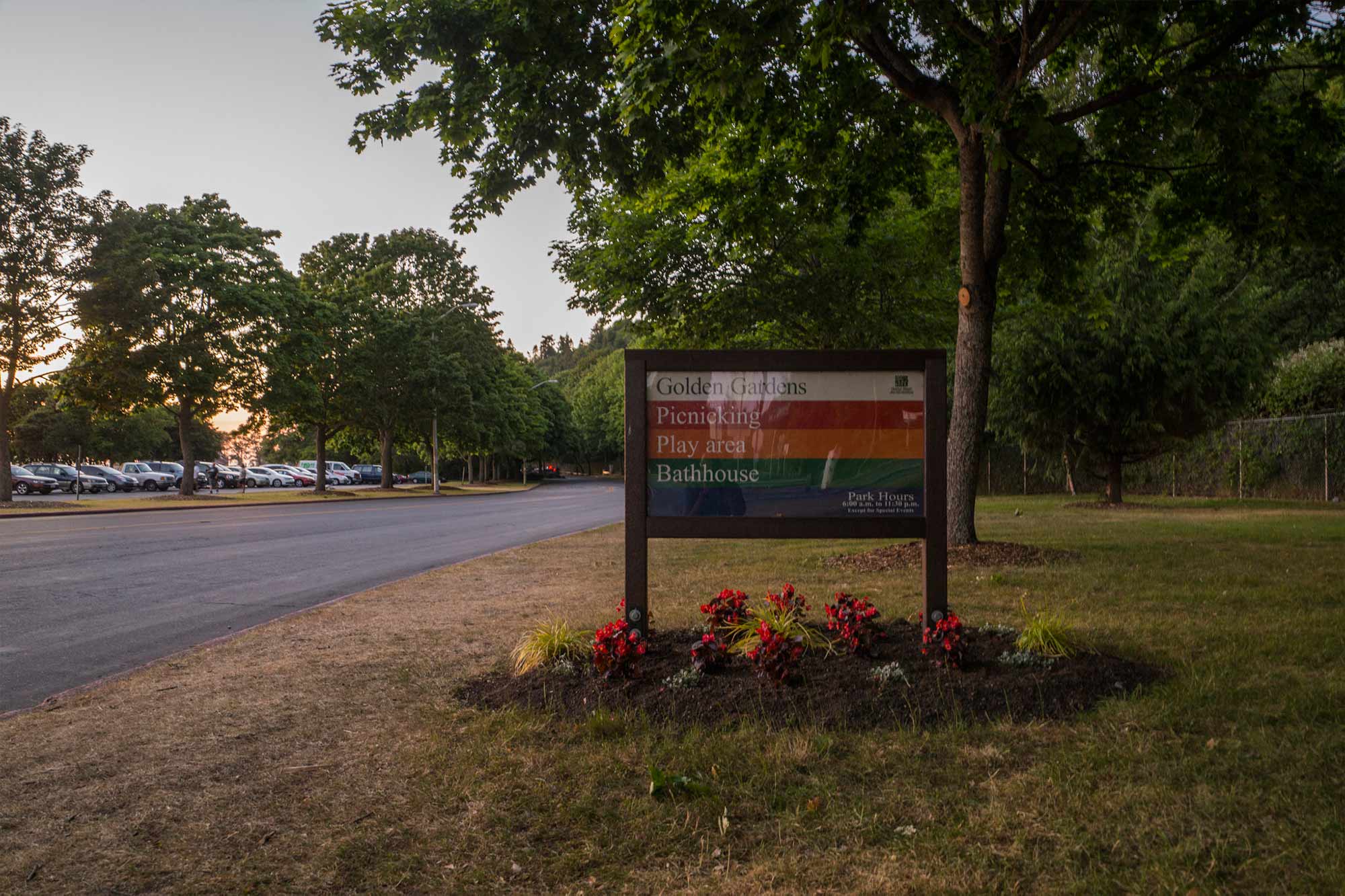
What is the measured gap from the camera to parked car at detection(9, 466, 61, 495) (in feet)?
145

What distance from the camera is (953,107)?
10461 millimetres

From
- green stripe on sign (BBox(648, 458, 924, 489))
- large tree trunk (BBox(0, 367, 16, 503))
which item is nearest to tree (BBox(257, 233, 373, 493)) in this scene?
large tree trunk (BBox(0, 367, 16, 503))

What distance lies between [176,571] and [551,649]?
8.75 metres

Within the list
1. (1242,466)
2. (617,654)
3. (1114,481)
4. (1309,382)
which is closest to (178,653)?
(617,654)

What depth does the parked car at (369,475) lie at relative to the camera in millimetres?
81831

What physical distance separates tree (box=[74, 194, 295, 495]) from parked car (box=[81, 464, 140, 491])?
12.8 metres

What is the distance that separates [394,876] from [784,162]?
11.3m

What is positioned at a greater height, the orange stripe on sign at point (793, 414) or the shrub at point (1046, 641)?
the orange stripe on sign at point (793, 414)

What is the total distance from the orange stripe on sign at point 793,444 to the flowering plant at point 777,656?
3.82 feet

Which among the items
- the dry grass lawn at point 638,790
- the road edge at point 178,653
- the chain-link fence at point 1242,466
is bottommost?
the road edge at point 178,653

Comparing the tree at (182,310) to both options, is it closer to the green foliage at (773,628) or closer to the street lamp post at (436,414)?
the street lamp post at (436,414)

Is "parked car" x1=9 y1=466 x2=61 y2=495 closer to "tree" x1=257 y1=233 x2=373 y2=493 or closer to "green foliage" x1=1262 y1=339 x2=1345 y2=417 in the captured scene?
"tree" x1=257 y1=233 x2=373 y2=493

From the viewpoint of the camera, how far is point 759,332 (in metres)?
19.2

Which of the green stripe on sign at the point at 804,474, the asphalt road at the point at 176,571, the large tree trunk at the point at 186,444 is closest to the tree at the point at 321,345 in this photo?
the large tree trunk at the point at 186,444
